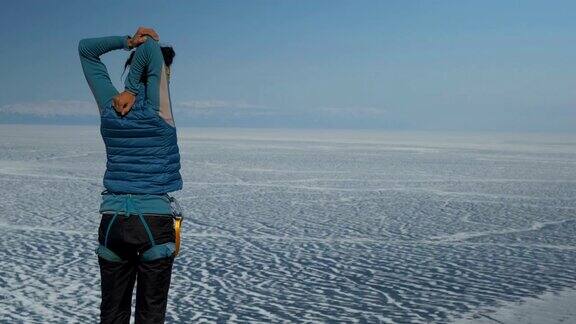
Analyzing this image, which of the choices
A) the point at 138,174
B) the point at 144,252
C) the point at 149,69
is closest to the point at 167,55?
the point at 149,69

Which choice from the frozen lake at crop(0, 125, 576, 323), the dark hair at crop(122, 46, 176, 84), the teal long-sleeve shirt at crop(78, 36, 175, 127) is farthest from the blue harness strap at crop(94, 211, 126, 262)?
the frozen lake at crop(0, 125, 576, 323)

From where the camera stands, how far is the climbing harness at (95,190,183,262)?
2086 millimetres

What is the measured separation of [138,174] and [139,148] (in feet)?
0.28

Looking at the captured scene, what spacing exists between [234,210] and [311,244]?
263cm

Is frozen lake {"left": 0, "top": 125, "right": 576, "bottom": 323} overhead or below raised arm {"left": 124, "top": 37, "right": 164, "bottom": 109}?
below

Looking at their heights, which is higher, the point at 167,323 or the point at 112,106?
the point at 112,106

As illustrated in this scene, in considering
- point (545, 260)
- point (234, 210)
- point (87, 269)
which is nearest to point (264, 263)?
point (87, 269)

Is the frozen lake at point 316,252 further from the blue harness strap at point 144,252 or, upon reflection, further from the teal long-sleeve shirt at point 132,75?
the teal long-sleeve shirt at point 132,75

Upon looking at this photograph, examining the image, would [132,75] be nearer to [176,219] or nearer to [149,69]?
[149,69]

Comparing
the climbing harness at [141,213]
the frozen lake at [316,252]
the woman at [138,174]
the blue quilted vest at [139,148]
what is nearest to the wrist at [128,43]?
the woman at [138,174]

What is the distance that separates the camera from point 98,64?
2.18m

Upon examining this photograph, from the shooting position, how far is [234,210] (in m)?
8.80

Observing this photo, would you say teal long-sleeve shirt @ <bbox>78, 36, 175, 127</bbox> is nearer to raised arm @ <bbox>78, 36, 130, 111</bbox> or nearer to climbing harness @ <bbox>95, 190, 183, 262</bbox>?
raised arm @ <bbox>78, 36, 130, 111</bbox>

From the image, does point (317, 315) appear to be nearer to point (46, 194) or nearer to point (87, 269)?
point (87, 269)
